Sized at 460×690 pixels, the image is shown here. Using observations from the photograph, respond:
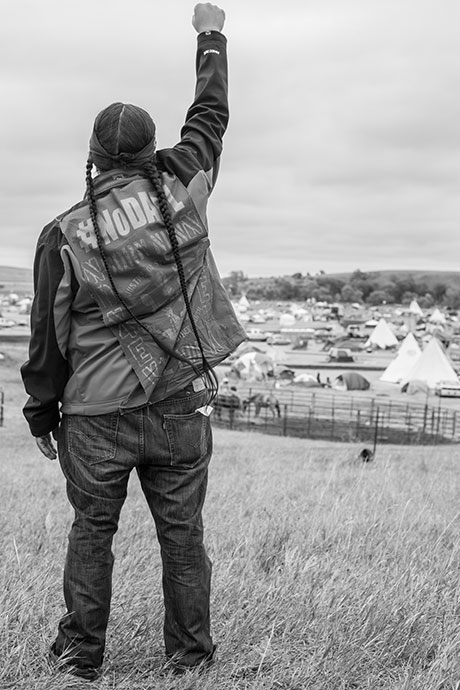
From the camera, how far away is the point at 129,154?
2.74m

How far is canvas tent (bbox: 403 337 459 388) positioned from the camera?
48.2 meters

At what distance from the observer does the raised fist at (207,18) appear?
10.2 ft

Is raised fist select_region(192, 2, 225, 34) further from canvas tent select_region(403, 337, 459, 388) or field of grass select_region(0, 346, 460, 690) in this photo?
canvas tent select_region(403, 337, 459, 388)

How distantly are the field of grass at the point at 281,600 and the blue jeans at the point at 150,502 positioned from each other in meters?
0.12

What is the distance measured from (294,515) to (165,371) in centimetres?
293

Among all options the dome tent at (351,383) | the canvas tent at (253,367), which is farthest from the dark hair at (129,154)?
the canvas tent at (253,367)

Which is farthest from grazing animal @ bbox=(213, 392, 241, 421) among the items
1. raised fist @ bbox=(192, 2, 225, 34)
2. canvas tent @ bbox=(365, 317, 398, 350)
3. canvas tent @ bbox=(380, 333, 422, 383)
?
canvas tent @ bbox=(365, 317, 398, 350)

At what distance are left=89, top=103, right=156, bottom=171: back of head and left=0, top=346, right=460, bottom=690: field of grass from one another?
5.09 ft

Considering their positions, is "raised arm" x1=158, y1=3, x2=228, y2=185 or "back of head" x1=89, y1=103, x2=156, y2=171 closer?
"back of head" x1=89, y1=103, x2=156, y2=171

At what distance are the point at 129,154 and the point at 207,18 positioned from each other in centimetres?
72

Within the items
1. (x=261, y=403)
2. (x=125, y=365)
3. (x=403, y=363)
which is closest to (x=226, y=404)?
(x=261, y=403)

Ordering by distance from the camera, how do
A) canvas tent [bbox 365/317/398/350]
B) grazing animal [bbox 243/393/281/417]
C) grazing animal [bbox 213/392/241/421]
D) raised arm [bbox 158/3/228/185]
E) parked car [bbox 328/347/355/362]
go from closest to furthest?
raised arm [bbox 158/3/228/185] < grazing animal [bbox 213/392/241/421] < grazing animal [bbox 243/393/281/417] < parked car [bbox 328/347/355/362] < canvas tent [bbox 365/317/398/350]

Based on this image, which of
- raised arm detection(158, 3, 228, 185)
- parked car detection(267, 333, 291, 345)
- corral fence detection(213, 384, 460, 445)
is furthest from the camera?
parked car detection(267, 333, 291, 345)

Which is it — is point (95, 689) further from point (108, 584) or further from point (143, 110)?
point (143, 110)
